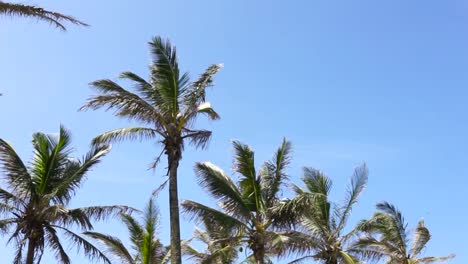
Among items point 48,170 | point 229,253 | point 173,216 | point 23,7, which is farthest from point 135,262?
point 23,7

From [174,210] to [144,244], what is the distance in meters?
7.29

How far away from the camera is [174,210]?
62.4ft

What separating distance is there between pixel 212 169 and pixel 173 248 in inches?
234

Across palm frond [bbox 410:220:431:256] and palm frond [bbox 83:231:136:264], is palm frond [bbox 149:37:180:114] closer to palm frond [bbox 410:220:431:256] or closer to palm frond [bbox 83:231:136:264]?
palm frond [bbox 83:231:136:264]

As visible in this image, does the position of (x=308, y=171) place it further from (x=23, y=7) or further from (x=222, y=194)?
(x=23, y=7)

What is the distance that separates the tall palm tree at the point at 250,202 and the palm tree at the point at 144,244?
3665 mm

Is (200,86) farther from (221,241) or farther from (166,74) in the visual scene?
(221,241)

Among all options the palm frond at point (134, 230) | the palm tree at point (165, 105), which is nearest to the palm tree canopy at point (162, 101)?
the palm tree at point (165, 105)

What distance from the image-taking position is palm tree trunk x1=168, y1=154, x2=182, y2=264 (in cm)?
1844

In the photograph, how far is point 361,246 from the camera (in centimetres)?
2527

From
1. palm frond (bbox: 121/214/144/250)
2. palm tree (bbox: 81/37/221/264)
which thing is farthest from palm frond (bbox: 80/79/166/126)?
palm frond (bbox: 121/214/144/250)

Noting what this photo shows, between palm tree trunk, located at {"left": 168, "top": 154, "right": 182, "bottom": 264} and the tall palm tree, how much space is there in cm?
374

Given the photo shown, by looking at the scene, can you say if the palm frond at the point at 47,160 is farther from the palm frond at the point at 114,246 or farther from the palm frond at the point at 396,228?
the palm frond at the point at 396,228

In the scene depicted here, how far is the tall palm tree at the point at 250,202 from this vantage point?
23.2 meters
